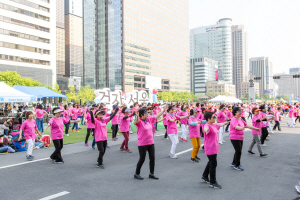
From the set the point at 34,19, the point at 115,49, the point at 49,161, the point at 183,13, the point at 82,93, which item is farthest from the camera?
the point at 183,13

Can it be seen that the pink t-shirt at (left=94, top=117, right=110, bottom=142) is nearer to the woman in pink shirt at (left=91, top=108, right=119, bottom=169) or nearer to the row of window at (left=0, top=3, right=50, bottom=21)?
the woman in pink shirt at (left=91, top=108, right=119, bottom=169)

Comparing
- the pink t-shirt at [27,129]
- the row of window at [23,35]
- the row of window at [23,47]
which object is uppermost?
the row of window at [23,35]

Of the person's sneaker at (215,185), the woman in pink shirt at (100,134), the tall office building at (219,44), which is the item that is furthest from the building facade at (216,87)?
the person's sneaker at (215,185)

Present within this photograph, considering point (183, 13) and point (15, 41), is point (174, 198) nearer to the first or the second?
point (15, 41)

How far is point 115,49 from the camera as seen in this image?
98812mm

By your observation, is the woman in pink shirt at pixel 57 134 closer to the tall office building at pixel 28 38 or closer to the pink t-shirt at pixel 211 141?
the pink t-shirt at pixel 211 141

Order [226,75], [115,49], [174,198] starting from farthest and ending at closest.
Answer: [226,75]
[115,49]
[174,198]

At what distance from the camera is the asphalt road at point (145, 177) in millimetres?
5043

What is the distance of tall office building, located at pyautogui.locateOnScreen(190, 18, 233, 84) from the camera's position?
7210 inches

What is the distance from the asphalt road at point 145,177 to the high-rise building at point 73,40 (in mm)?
147556

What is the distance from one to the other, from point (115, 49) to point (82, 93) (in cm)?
3307

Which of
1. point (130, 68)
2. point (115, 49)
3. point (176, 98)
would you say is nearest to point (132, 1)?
point (115, 49)

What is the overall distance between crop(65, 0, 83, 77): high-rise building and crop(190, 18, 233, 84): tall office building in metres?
87.7

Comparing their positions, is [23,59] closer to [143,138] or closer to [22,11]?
[22,11]
